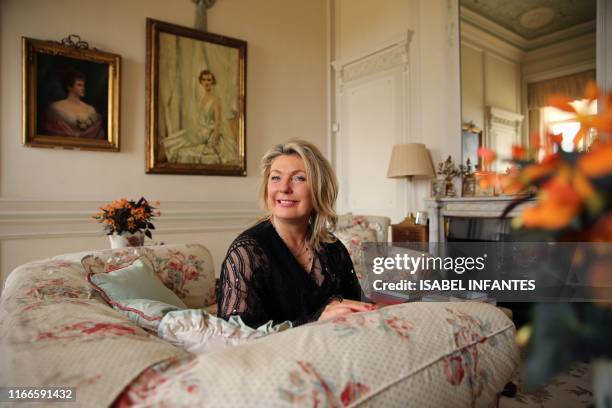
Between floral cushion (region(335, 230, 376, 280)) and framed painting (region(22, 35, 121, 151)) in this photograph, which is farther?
framed painting (region(22, 35, 121, 151))

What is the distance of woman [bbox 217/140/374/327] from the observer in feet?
4.42

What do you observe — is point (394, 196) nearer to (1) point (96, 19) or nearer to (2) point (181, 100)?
(2) point (181, 100)

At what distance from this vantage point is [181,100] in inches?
172

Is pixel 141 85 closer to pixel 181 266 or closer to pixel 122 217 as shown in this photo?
pixel 122 217

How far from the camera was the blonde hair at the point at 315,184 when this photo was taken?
167 centimetres

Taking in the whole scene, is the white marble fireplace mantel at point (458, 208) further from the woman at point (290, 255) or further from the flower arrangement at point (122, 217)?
the flower arrangement at point (122, 217)

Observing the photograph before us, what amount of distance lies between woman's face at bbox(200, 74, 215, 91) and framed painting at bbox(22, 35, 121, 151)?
93 centimetres

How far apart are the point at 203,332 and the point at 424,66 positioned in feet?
14.3

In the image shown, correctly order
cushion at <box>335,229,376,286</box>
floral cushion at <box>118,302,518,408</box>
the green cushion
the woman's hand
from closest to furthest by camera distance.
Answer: floral cushion at <box>118,302,518,408</box> → the woman's hand → the green cushion → cushion at <box>335,229,376,286</box>

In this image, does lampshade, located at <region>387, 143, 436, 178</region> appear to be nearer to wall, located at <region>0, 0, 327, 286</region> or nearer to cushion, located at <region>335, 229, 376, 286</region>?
cushion, located at <region>335, 229, 376, 286</region>

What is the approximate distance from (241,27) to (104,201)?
2803 millimetres

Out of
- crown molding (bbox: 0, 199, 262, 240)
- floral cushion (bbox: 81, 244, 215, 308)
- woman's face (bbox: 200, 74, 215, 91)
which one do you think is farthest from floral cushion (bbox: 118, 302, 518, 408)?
woman's face (bbox: 200, 74, 215, 91)

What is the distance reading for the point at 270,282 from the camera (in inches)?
56.2

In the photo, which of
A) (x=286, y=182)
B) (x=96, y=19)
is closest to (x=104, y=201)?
(x=96, y=19)
